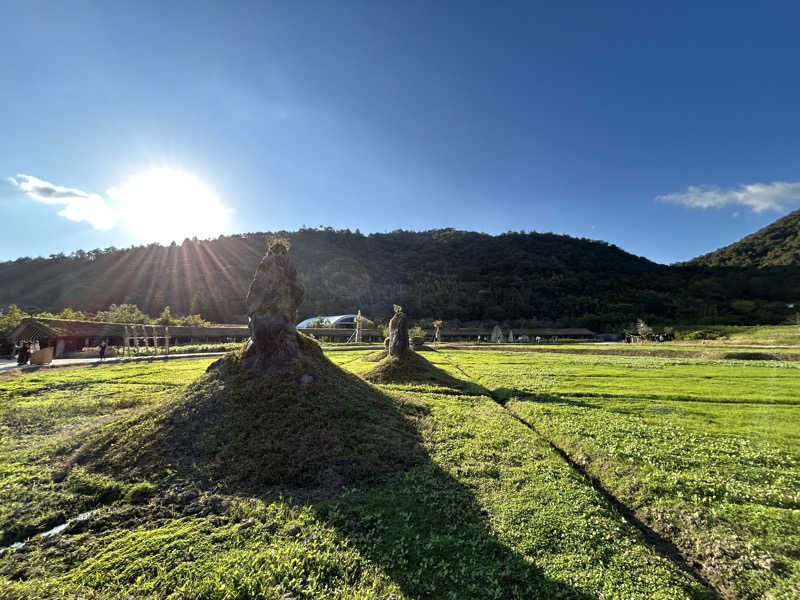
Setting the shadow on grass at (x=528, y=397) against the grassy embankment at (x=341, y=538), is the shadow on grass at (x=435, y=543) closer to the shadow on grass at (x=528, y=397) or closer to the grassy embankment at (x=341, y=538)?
the grassy embankment at (x=341, y=538)

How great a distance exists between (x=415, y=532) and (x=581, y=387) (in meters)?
15.1

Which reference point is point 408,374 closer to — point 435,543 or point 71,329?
point 435,543

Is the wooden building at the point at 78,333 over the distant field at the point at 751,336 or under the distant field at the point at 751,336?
over

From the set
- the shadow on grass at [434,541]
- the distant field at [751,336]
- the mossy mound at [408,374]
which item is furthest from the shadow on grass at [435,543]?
the distant field at [751,336]

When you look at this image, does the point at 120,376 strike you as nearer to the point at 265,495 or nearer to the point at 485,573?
the point at 265,495

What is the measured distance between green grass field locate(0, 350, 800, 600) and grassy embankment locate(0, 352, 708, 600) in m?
0.03

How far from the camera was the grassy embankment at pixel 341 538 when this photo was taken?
429 cm

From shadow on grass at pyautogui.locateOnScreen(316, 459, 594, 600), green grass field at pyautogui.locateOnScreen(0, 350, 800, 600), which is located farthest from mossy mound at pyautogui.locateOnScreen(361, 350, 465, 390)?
shadow on grass at pyautogui.locateOnScreen(316, 459, 594, 600)

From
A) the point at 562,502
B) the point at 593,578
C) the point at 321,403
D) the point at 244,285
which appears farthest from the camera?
the point at 244,285

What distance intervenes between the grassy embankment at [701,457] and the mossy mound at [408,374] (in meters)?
2.55

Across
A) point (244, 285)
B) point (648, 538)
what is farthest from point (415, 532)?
point (244, 285)

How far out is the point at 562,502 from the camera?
6312mm

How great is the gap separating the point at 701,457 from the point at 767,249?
186 metres

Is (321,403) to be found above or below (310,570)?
above
